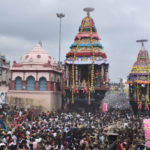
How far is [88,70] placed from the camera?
42906 mm

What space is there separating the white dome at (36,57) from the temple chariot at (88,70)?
3.74m

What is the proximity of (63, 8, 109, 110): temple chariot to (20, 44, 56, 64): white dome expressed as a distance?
147 inches

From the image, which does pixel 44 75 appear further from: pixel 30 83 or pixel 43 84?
pixel 30 83

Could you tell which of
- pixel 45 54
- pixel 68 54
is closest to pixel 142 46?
pixel 68 54

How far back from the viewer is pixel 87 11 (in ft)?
148

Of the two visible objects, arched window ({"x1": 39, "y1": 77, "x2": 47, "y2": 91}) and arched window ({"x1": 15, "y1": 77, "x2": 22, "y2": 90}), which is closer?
arched window ({"x1": 39, "y1": 77, "x2": 47, "y2": 91})

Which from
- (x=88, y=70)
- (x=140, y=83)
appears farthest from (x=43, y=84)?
(x=140, y=83)

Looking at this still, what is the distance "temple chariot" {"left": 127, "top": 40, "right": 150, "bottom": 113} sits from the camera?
43984 millimetres

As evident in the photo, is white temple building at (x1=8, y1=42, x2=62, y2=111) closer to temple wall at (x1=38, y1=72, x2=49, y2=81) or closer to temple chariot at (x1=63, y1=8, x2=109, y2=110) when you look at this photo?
temple wall at (x1=38, y1=72, x2=49, y2=81)

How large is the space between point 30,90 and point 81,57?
9.99 metres

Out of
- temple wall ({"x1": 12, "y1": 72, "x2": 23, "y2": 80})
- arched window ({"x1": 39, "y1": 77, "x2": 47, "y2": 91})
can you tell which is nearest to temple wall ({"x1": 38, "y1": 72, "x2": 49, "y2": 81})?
arched window ({"x1": 39, "y1": 77, "x2": 47, "y2": 91})

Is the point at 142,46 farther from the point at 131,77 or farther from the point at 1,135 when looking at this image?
the point at 1,135

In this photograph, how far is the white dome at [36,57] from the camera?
43.0 m

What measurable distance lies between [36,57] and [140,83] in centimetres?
1848
